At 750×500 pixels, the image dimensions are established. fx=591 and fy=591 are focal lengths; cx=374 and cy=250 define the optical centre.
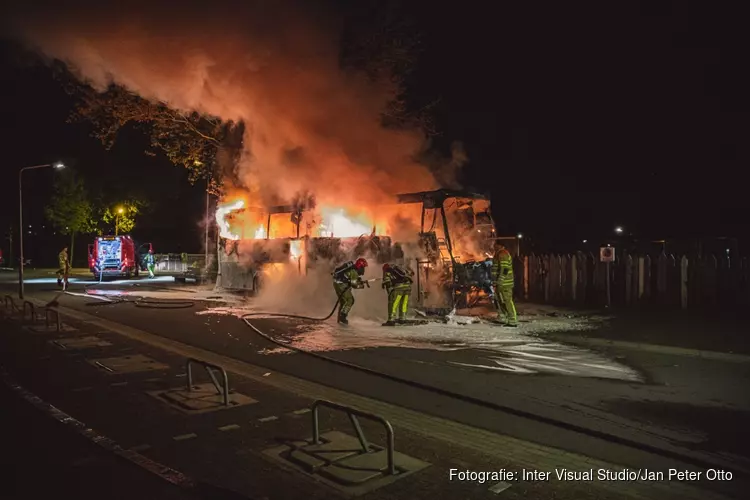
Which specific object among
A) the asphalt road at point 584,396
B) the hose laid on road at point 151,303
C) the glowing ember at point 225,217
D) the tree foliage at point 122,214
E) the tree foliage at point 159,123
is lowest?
the asphalt road at point 584,396

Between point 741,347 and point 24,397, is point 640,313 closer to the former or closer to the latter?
point 741,347

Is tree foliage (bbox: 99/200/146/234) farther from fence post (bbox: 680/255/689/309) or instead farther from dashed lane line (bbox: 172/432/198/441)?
dashed lane line (bbox: 172/432/198/441)

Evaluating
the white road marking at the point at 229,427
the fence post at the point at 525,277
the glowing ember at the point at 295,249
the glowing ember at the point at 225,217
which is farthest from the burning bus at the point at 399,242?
the white road marking at the point at 229,427

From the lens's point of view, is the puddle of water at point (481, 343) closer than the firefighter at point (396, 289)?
Yes

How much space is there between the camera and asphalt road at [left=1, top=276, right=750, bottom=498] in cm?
515

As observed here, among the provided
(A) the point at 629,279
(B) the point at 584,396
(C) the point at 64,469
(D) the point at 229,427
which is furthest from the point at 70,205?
(B) the point at 584,396

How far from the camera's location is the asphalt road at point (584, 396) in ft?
16.9

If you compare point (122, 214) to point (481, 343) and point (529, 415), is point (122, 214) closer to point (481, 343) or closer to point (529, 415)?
point (481, 343)

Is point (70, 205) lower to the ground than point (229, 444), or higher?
higher

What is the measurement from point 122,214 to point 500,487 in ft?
136

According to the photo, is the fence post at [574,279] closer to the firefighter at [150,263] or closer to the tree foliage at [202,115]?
the tree foliage at [202,115]

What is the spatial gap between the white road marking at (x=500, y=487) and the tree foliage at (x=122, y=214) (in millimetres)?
40578

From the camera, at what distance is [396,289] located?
1176cm

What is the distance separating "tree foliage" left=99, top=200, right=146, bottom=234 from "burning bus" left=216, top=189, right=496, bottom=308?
1038 inches
